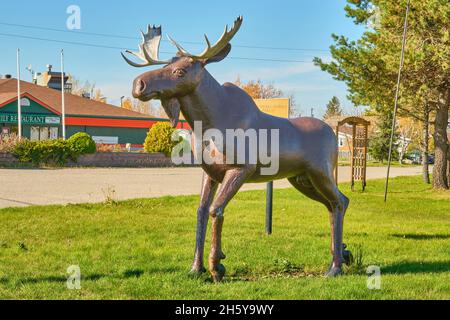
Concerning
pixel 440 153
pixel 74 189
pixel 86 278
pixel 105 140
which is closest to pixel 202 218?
pixel 86 278

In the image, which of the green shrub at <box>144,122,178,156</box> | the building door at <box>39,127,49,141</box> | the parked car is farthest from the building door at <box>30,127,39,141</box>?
the parked car

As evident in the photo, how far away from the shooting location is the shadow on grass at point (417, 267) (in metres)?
5.98

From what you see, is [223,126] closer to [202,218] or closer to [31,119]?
[202,218]

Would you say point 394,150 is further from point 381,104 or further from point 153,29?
point 153,29

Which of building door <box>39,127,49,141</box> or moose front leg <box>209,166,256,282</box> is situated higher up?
building door <box>39,127,49,141</box>

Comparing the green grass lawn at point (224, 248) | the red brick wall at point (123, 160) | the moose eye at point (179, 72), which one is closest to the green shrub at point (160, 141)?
the red brick wall at point (123, 160)

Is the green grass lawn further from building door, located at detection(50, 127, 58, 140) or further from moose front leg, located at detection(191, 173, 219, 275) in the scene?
building door, located at detection(50, 127, 58, 140)

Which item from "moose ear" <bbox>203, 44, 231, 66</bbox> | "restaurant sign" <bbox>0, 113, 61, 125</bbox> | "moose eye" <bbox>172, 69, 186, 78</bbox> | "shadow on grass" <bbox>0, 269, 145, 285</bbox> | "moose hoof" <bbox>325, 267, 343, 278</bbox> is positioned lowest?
"shadow on grass" <bbox>0, 269, 145, 285</bbox>

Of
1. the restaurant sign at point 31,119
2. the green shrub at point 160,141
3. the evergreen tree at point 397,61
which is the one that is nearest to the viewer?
the evergreen tree at point 397,61

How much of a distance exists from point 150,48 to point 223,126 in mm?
919

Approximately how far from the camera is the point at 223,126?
4797 millimetres

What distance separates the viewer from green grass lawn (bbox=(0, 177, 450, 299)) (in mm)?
4852

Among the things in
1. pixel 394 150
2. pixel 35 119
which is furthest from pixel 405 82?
pixel 394 150

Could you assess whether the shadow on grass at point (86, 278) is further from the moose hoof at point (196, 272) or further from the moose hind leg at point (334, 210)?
the moose hind leg at point (334, 210)
